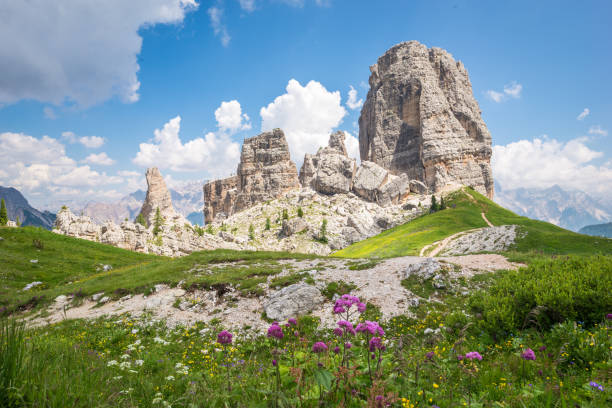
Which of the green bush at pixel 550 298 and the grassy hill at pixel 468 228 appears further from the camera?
the grassy hill at pixel 468 228

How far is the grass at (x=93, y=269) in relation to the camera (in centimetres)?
2098

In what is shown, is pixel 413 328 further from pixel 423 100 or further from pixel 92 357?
pixel 423 100

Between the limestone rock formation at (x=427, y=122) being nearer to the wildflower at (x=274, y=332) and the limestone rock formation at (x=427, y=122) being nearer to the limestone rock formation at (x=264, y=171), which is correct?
the limestone rock formation at (x=264, y=171)

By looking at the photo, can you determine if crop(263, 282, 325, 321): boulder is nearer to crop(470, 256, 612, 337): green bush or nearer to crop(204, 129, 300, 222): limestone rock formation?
crop(470, 256, 612, 337): green bush

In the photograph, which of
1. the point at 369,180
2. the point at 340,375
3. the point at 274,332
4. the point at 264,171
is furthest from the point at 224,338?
the point at 264,171

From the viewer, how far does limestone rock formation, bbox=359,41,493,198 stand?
488ft

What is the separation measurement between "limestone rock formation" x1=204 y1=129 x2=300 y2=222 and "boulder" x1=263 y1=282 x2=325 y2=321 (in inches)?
6526

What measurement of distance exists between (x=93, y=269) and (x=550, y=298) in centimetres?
4863

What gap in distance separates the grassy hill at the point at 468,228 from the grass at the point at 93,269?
29.9 meters

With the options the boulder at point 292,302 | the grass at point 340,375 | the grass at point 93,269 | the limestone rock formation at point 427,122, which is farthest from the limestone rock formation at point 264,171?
the grass at point 340,375

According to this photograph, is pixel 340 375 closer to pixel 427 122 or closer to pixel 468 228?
pixel 468 228

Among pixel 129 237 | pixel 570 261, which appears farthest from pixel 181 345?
pixel 129 237

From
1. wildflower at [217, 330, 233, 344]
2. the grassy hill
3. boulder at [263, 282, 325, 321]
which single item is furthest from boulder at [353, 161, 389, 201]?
wildflower at [217, 330, 233, 344]

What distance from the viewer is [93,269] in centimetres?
3716
